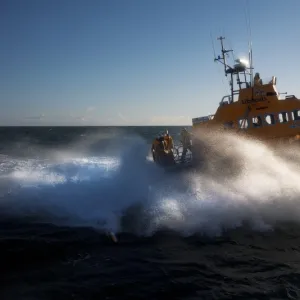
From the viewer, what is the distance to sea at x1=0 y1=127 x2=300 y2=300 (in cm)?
538

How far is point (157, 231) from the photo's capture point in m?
7.73

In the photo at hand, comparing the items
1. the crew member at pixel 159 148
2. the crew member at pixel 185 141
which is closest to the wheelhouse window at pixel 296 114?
the crew member at pixel 185 141

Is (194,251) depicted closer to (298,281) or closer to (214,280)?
(214,280)

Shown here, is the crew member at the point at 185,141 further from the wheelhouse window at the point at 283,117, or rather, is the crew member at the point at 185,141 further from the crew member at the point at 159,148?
the wheelhouse window at the point at 283,117

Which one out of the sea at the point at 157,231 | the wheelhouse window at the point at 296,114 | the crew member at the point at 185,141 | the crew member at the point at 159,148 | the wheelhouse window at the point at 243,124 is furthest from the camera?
the crew member at the point at 185,141

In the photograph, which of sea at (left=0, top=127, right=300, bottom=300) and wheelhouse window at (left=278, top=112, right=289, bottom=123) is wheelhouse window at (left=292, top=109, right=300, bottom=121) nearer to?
wheelhouse window at (left=278, top=112, right=289, bottom=123)

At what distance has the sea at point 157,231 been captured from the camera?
5.38 metres

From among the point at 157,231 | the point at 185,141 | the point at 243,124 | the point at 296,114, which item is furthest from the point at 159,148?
the point at 296,114

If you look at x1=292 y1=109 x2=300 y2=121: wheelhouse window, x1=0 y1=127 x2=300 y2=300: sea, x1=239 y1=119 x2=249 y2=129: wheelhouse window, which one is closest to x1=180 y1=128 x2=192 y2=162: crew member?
x1=0 y1=127 x2=300 y2=300: sea

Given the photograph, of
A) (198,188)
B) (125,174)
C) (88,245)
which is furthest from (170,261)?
(125,174)

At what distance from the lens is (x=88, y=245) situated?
6980 mm

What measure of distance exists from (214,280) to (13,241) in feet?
16.5

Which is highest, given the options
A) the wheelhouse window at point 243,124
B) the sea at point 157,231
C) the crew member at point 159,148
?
the wheelhouse window at point 243,124

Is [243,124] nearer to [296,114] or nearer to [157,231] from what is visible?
[296,114]
